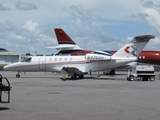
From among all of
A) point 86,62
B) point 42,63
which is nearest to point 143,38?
point 86,62

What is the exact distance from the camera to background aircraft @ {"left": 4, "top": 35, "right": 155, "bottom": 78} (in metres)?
33.2

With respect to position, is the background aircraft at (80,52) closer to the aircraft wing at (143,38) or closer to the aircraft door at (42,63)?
the aircraft door at (42,63)

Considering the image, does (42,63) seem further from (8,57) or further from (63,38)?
(8,57)

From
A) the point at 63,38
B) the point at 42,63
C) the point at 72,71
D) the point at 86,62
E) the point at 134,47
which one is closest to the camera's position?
the point at 134,47

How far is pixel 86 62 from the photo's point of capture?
114ft

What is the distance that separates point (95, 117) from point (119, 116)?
84 cm

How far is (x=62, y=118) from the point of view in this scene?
1025cm

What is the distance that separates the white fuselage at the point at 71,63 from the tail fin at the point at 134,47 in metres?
0.95

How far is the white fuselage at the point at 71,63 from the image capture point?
112 ft

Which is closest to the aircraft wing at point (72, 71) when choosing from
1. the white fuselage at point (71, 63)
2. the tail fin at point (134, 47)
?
the white fuselage at point (71, 63)

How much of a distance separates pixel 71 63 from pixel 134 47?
6797 mm

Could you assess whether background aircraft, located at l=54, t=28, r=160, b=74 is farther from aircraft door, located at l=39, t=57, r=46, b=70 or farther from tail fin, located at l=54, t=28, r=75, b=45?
aircraft door, located at l=39, t=57, r=46, b=70

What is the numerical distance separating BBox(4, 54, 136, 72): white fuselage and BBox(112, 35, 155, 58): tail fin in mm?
947

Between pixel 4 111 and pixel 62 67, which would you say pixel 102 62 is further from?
pixel 4 111
